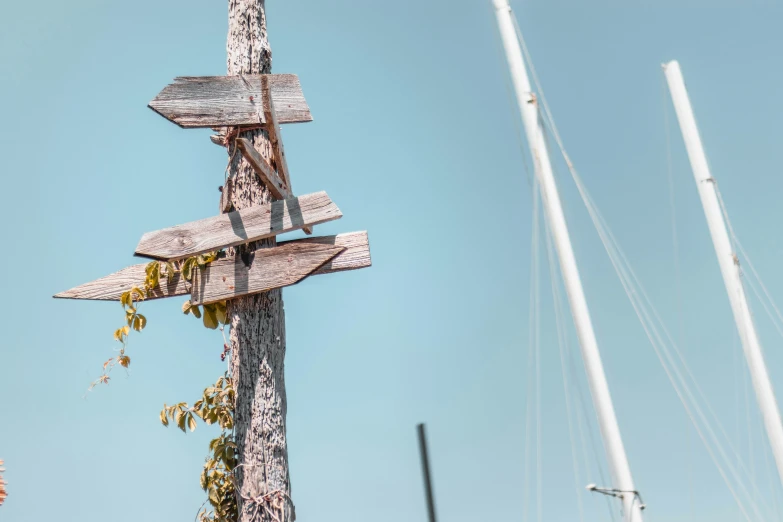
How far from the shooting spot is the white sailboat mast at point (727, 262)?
9.45 m

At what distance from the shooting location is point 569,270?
664 cm

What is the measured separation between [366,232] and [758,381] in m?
6.49

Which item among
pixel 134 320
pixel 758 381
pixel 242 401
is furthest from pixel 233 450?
pixel 758 381

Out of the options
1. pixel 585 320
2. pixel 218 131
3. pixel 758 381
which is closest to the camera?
pixel 218 131

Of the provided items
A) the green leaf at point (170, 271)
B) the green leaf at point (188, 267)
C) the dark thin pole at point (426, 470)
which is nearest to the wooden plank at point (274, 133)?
→ the green leaf at point (188, 267)

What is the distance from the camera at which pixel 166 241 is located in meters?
4.80

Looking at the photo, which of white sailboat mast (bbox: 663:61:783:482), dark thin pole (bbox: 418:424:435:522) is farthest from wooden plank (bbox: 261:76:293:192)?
white sailboat mast (bbox: 663:61:783:482)

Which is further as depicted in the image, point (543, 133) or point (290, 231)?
point (543, 133)

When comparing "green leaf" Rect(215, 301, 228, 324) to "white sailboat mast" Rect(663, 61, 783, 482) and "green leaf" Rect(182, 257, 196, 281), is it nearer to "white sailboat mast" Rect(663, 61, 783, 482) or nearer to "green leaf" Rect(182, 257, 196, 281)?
"green leaf" Rect(182, 257, 196, 281)

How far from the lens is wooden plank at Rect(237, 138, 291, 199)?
176 inches

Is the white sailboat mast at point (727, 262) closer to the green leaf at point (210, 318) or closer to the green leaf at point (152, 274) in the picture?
the green leaf at point (210, 318)

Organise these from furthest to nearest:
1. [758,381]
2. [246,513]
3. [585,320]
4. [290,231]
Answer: [758,381] → [585,320] → [290,231] → [246,513]

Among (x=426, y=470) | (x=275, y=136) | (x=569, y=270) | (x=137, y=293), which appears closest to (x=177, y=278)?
(x=137, y=293)

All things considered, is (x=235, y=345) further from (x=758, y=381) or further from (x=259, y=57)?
(x=758, y=381)
